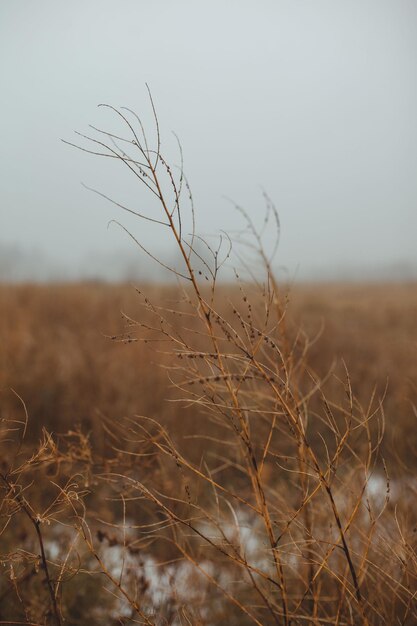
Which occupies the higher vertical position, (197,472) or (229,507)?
(197,472)

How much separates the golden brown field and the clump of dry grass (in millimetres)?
18

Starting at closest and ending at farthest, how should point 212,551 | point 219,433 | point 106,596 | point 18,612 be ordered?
point 18,612, point 106,596, point 212,551, point 219,433

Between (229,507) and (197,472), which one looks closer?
(197,472)

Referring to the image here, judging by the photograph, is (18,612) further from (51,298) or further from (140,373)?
(51,298)

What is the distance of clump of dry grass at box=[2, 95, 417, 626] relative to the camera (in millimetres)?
1052

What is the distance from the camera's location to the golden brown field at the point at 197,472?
1.11 metres

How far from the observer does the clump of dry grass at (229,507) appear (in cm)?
105

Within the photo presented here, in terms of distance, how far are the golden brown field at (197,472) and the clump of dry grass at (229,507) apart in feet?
0.06

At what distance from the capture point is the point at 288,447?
4.54 m

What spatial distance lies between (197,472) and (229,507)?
57.8 inches

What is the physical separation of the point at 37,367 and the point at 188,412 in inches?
62.3

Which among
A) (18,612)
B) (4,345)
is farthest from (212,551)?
(4,345)

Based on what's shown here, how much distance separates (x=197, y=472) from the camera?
1021 millimetres

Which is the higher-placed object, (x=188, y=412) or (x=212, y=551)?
(x=188, y=412)
